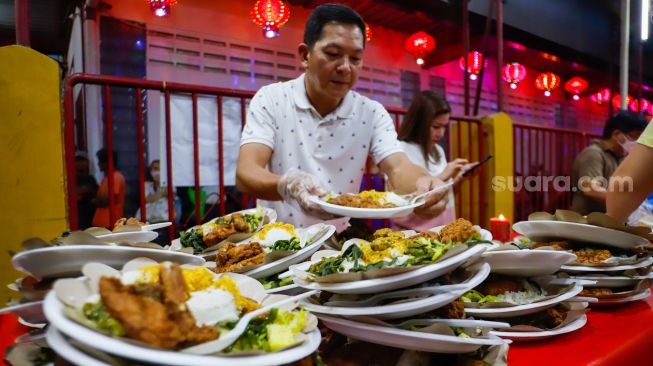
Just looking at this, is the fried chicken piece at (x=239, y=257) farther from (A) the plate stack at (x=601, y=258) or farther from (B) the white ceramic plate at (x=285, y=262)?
(A) the plate stack at (x=601, y=258)

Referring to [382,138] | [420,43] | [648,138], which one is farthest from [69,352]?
[420,43]

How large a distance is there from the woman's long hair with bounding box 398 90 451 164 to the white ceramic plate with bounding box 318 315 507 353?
2.84 m

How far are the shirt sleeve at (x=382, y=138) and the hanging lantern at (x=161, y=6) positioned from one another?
3.89m

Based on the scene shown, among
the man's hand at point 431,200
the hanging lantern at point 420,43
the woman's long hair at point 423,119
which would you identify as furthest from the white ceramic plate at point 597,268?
the hanging lantern at point 420,43

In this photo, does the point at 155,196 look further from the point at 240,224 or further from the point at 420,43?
the point at 420,43

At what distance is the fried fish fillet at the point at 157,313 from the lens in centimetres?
56

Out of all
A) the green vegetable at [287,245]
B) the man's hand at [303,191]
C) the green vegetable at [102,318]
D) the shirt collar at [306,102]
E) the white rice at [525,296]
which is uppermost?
the shirt collar at [306,102]

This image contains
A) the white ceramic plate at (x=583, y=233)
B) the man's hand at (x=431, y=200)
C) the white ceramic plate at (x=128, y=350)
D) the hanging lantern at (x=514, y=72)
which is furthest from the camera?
the hanging lantern at (x=514, y=72)

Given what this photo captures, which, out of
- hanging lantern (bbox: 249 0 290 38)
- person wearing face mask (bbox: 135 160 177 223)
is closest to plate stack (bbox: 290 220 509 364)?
person wearing face mask (bbox: 135 160 177 223)

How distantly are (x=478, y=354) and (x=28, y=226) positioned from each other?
7.85 ft

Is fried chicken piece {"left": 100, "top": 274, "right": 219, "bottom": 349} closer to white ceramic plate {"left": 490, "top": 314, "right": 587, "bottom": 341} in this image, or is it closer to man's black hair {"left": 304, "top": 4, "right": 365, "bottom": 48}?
white ceramic plate {"left": 490, "top": 314, "right": 587, "bottom": 341}

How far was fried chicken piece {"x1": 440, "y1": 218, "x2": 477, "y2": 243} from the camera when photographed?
110 centimetres

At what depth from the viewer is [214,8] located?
6.61 metres

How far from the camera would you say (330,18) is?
2.31m
